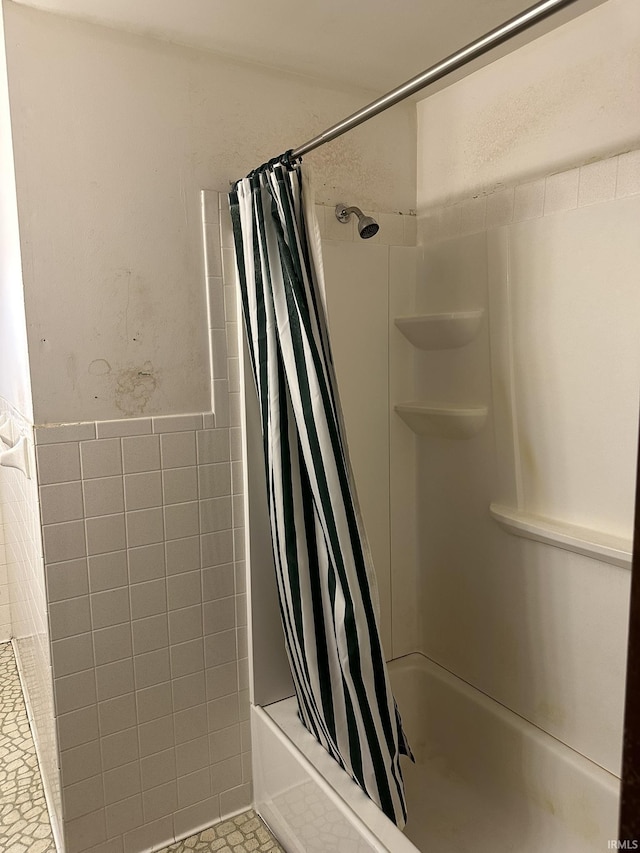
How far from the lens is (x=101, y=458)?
145 cm

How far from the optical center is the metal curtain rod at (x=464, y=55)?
0.85 metres

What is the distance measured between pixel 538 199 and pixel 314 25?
2.26 feet

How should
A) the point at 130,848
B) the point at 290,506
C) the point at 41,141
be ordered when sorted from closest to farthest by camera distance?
the point at 41,141, the point at 290,506, the point at 130,848

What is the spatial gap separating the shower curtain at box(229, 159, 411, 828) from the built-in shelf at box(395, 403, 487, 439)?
0.52m

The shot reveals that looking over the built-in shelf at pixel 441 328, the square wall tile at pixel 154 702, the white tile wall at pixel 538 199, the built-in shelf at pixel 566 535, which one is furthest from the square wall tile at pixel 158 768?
the white tile wall at pixel 538 199

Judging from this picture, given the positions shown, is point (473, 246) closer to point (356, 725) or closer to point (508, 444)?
point (508, 444)

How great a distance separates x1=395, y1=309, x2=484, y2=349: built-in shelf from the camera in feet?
5.71

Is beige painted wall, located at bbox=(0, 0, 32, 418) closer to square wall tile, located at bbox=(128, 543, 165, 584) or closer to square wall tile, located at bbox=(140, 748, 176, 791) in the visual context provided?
square wall tile, located at bbox=(128, 543, 165, 584)

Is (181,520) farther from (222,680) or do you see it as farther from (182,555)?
(222,680)

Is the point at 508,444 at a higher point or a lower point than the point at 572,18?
lower

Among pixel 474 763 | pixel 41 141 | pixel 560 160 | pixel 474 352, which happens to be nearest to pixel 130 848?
pixel 474 763

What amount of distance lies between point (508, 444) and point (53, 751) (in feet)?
4.64

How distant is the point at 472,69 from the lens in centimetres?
167

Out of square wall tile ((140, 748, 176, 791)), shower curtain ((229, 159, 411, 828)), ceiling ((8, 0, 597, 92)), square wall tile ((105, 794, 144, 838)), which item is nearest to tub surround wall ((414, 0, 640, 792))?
ceiling ((8, 0, 597, 92))
